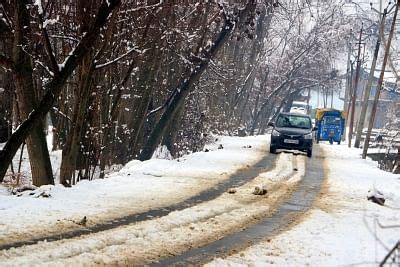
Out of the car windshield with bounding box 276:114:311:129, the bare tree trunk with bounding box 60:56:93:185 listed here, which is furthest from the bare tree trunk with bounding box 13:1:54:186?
the car windshield with bounding box 276:114:311:129

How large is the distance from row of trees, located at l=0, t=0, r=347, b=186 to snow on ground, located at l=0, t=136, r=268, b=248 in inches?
50.6

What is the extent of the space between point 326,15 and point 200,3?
36339 millimetres

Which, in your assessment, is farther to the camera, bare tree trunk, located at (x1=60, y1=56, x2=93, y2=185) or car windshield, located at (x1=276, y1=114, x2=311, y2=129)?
car windshield, located at (x1=276, y1=114, x2=311, y2=129)

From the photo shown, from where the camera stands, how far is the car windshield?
77.9 ft

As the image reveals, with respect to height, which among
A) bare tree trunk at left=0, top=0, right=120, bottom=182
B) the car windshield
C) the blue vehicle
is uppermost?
bare tree trunk at left=0, top=0, right=120, bottom=182

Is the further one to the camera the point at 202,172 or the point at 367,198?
the point at 202,172

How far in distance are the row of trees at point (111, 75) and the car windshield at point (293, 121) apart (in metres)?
4.31

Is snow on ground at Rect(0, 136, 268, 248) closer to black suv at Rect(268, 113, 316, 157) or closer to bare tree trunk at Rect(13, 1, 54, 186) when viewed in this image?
bare tree trunk at Rect(13, 1, 54, 186)

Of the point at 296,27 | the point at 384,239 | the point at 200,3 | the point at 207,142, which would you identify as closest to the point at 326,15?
the point at 296,27

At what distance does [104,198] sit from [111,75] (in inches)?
232

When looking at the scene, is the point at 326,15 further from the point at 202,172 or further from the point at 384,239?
the point at 384,239

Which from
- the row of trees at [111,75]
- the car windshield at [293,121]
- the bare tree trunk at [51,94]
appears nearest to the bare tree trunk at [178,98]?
the row of trees at [111,75]

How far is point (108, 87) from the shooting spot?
14258 millimetres

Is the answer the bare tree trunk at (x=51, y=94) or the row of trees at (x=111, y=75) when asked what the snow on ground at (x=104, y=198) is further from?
the row of trees at (x=111, y=75)
